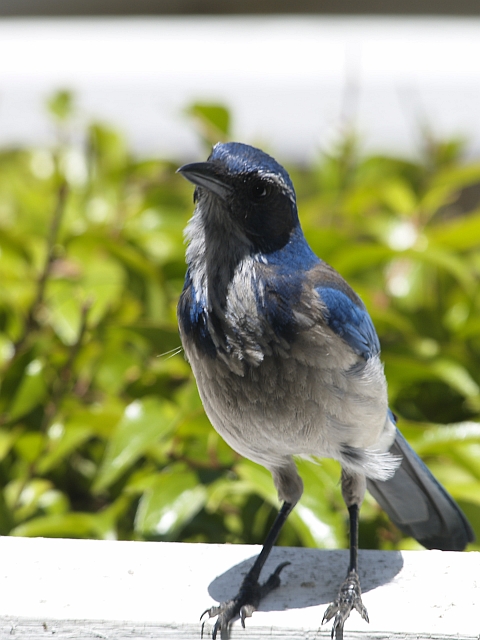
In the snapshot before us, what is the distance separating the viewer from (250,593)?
2.35 m

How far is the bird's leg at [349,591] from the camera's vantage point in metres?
2.20

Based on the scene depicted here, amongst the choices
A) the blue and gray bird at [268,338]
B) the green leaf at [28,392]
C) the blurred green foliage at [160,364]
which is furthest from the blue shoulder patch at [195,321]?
the green leaf at [28,392]

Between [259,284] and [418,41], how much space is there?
7.30 metres

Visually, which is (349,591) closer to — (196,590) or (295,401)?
(196,590)

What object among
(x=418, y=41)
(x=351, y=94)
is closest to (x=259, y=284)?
(x=351, y=94)

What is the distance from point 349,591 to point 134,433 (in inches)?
38.1

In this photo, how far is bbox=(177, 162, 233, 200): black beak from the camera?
2158 mm

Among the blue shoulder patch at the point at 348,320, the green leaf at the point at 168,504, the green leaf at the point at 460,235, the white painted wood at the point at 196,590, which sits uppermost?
the blue shoulder patch at the point at 348,320

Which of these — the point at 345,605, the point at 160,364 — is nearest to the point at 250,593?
the point at 345,605

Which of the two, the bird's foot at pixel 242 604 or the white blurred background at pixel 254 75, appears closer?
the bird's foot at pixel 242 604

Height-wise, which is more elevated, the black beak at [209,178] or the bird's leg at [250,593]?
the black beak at [209,178]

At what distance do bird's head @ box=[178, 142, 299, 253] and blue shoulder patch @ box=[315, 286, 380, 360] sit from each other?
0.65 feet

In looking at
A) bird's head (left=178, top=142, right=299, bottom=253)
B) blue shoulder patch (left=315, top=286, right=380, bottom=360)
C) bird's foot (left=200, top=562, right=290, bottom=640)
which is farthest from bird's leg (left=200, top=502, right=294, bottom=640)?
bird's head (left=178, top=142, right=299, bottom=253)

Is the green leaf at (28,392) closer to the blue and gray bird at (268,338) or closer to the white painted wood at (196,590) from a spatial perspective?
the white painted wood at (196,590)
